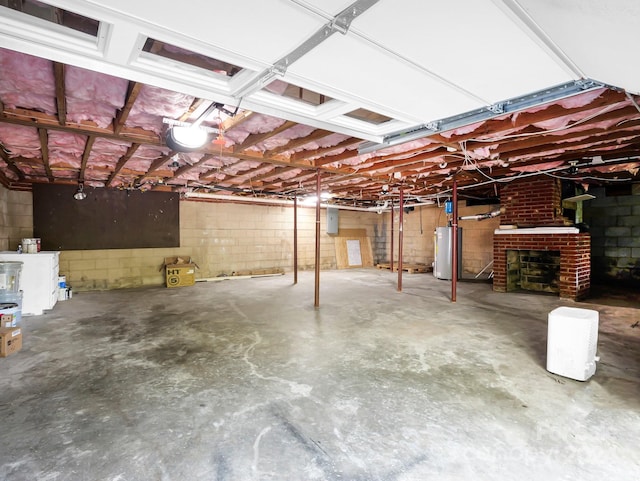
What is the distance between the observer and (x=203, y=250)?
8016 millimetres

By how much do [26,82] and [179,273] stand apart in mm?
5391

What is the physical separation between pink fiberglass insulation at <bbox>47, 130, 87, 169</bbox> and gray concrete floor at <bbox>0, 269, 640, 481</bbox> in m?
2.26

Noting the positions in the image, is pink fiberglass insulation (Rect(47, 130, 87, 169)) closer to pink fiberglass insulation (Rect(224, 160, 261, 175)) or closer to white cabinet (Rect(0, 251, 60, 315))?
white cabinet (Rect(0, 251, 60, 315))

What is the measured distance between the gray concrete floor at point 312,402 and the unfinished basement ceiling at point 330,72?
78.9 inches

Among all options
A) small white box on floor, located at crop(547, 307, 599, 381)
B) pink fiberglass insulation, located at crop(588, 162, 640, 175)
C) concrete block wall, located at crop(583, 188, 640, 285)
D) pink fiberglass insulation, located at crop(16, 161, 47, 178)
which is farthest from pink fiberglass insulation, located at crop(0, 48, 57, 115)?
concrete block wall, located at crop(583, 188, 640, 285)

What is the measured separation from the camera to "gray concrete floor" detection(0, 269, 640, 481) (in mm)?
1647

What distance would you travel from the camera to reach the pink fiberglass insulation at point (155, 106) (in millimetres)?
2371

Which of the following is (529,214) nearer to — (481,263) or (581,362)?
(481,263)

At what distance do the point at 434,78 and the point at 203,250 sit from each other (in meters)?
7.32

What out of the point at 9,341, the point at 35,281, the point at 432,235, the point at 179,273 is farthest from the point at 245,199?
the point at 432,235

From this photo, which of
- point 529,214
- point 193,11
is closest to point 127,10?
point 193,11

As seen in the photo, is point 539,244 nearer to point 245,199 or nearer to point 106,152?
point 245,199

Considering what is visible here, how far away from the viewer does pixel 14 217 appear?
19.6 feet

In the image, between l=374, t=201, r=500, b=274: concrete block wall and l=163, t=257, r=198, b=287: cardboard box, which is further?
l=374, t=201, r=500, b=274: concrete block wall
